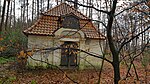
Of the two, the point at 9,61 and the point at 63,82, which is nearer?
the point at 63,82

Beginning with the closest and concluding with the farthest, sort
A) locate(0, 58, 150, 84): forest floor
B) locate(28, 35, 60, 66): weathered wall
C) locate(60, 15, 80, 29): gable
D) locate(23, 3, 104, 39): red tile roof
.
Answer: locate(0, 58, 150, 84): forest floor, locate(28, 35, 60, 66): weathered wall, locate(23, 3, 104, 39): red tile roof, locate(60, 15, 80, 29): gable

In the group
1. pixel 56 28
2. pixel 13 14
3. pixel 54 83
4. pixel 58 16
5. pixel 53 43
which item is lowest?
pixel 54 83

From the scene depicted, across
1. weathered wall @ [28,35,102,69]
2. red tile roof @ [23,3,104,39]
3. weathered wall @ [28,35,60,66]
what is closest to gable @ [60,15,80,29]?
red tile roof @ [23,3,104,39]

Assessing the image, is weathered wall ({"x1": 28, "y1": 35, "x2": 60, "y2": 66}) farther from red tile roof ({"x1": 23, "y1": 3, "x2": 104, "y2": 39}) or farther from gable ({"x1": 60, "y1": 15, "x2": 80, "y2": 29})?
gable ({"x1": 60, "y1": 15, "x2": 80, "y2": 29})

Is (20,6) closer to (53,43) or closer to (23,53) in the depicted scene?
(53,43)

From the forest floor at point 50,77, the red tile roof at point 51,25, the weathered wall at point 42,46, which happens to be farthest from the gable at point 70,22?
the forest floor at point 50,77

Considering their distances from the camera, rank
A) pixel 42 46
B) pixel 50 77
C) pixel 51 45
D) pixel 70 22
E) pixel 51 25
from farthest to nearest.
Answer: pixel 70 22 < pixel 51 25 < pixel 51 45 < pixel 42 46 < pixel 50 77

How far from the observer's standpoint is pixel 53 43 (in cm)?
1461

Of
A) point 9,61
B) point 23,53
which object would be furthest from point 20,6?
point 23,53

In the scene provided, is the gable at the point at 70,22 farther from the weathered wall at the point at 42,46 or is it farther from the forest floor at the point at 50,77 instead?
the forest floor at the point at 50,77

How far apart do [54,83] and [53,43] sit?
451 cm

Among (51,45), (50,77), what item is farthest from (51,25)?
(50,77)

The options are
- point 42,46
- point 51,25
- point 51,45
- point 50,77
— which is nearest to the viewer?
point 50,77

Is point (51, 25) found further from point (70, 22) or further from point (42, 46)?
point (42, 46)
